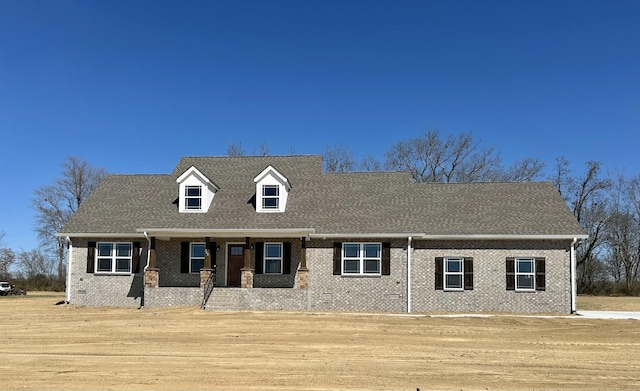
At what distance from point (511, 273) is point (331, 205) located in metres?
8.44

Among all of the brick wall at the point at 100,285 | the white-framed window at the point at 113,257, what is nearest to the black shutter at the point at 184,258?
the brick wall at the point at 100,285

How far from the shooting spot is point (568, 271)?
78.5 ft

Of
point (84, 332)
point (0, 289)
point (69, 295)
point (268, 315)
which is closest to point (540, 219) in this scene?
point (268, 315)

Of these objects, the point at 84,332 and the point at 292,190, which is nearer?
the point at 84,332

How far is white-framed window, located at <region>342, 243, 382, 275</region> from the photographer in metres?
A: 24.8

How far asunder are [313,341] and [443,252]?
407 inches

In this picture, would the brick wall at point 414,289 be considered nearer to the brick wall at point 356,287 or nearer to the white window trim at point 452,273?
the brick wall at point 356,287

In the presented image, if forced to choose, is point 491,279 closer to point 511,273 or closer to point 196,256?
point 511,273

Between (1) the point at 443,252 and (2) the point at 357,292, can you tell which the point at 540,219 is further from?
(2) the point at 357,292

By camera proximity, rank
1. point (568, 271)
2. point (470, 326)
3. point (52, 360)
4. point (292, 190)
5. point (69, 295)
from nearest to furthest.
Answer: point (52, 360) < point (470, 326) < point (568, 271) < point (69, 295) < point (292, 190)

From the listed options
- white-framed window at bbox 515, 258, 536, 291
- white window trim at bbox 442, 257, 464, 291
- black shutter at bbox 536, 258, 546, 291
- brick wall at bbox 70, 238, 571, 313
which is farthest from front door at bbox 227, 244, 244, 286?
black shutter at bbox 536, 258, 546, 291

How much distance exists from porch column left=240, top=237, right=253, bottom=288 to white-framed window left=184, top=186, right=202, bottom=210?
139 inches

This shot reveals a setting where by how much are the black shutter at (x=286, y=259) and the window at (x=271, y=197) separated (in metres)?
2.01

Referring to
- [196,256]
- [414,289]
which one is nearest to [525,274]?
[414,289]
